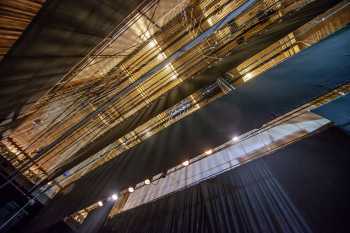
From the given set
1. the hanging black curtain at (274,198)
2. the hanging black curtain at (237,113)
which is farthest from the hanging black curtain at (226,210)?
the hanging black curtain at (237,113)

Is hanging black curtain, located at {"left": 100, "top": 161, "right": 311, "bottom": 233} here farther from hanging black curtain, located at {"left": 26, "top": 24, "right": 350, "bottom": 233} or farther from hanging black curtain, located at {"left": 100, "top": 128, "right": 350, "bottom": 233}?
hanging black curtain, located at {"left": 26, "top": 24, "right": 350, "bottom": 233}

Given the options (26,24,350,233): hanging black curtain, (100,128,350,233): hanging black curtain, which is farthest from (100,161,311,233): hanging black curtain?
(26,24,350,233): hanging black curtain

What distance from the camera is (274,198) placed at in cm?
192

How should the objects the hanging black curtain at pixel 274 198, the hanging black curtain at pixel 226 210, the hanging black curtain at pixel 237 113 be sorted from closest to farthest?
the hanging black curtain at pixel 237 113
the hanging black curtain at pixel 274 198
the hanging black curtain at pixel 226 210

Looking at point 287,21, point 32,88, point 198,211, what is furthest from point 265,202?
point 32,88

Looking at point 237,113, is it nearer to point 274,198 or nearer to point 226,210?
point 274,198

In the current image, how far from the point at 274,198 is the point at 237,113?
1148 millimetres

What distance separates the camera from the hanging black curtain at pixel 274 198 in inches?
62.5

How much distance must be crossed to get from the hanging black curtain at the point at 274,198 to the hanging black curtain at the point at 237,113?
1030 millimetres

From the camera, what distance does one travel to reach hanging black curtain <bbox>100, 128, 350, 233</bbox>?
159 cm

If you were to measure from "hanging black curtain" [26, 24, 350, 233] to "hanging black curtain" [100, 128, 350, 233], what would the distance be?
1030 millimetres

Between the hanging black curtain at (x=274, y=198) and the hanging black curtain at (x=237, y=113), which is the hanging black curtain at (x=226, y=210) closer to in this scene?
the hanging black curtain at (x=274, y=198)

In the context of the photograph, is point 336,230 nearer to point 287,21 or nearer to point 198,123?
point 198,123

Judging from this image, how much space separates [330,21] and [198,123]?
13.2 ft
